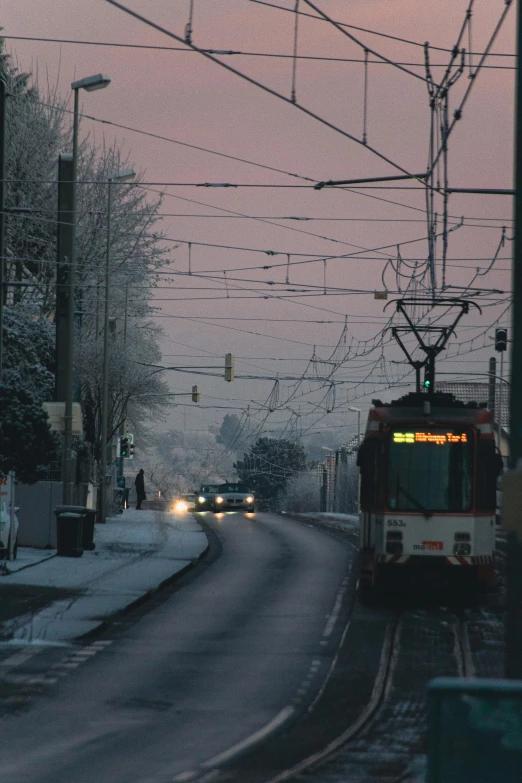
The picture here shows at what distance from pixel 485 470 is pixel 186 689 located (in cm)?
887

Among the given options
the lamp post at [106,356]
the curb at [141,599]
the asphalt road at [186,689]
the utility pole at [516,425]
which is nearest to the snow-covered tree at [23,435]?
the curb at [141,599]

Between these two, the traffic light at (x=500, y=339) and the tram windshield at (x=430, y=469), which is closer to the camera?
the tram windshield at (x=430, y=469)

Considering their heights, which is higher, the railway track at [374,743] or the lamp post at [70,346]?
the lamp post at [70,346]

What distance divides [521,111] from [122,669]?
8972 mm

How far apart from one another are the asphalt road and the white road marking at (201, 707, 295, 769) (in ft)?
0.04

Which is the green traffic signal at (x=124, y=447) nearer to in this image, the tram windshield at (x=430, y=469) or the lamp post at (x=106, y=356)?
the lamp post at (x=106, y=356)

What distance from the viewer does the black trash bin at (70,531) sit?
88.6ft

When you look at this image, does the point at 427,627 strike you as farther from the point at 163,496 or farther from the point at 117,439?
the point at 163,496

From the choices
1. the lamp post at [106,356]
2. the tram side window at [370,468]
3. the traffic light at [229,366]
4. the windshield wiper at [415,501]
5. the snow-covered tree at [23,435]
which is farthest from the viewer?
the traffic light at [229,366]

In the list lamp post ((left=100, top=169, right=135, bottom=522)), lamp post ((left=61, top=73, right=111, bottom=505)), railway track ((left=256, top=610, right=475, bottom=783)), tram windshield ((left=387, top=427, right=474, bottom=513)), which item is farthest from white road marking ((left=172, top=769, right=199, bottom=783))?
lamp post ((left=100, top=169, right=135, bottom=522))

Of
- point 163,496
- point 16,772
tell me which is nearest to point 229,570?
point 16,772

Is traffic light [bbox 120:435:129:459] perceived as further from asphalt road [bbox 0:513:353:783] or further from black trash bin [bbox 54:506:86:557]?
asphalt road [bbox 0:513:353:783]

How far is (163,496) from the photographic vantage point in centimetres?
19262

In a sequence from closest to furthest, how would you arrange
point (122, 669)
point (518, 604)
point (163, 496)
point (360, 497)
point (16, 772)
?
point (518, 604) < point (16, 772) < point (122, 669) < point (360, 497) < point (163, 496)
